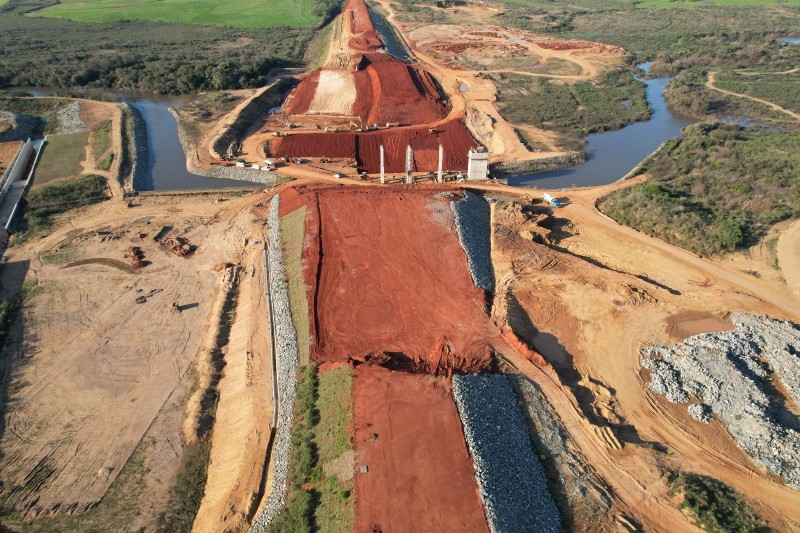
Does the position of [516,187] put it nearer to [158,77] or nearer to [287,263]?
[287,263]

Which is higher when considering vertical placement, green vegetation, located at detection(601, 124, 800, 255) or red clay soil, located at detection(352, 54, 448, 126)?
red clay soil, located at detection(352, 54, 448, 126)

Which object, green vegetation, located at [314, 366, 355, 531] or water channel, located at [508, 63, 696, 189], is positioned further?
water channel, located at [508, 63, 696, 189]

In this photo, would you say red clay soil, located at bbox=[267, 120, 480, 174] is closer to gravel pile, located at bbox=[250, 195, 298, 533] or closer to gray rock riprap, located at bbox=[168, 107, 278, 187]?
gray rock riprap, located at bbox=[168, 107, 278, 187]

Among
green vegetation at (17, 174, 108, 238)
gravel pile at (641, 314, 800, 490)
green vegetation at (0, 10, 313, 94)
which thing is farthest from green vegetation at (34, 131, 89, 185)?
gravel pile at (641, 314, 800, 490)

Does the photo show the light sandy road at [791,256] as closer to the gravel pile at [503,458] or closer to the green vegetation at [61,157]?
the gravel pile at [503,458]

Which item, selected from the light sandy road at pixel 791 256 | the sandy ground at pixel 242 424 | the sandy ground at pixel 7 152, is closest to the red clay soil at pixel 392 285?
the sandy ground at pixel 242 424

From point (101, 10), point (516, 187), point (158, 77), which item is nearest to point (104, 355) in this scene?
point (516, 187)
